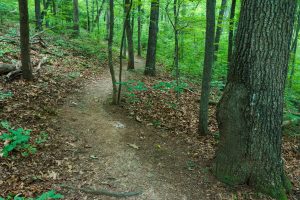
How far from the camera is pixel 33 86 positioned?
7156 mm

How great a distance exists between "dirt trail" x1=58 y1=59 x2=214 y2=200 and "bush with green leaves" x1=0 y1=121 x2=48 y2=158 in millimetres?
731

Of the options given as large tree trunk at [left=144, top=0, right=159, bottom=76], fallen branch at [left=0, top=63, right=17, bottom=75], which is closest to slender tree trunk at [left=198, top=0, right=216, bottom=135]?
large tree trunk at [left=144, top=0, right=159, bottom=76]

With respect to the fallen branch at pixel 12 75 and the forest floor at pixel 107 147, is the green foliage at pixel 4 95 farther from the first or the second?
the fallen branch at pixel 12 75

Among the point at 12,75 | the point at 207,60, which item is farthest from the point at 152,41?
the point at 12,75

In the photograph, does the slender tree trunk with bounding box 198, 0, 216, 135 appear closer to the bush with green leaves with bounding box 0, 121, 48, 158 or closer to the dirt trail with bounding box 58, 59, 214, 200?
the dirt trail with bounding box 58, 59, 214, 200

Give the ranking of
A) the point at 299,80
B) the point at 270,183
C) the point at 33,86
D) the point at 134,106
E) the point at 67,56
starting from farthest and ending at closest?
the point at 299,80 → the point at 67,56 → the point at 134,106 → the point at 33,86 → the point at 270,183

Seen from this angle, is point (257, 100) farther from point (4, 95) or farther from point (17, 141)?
point (4, 95)

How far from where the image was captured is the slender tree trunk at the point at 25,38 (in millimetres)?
6583

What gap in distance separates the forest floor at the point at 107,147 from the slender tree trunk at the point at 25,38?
37 centimetres

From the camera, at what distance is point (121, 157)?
5.09 m

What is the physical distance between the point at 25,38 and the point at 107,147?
13.8 feet

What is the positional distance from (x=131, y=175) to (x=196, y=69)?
10327 millimetres

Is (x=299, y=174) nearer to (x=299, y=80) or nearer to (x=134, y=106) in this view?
(x=134, y=106)

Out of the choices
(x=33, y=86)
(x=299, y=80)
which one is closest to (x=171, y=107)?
(x=33, y=86)
